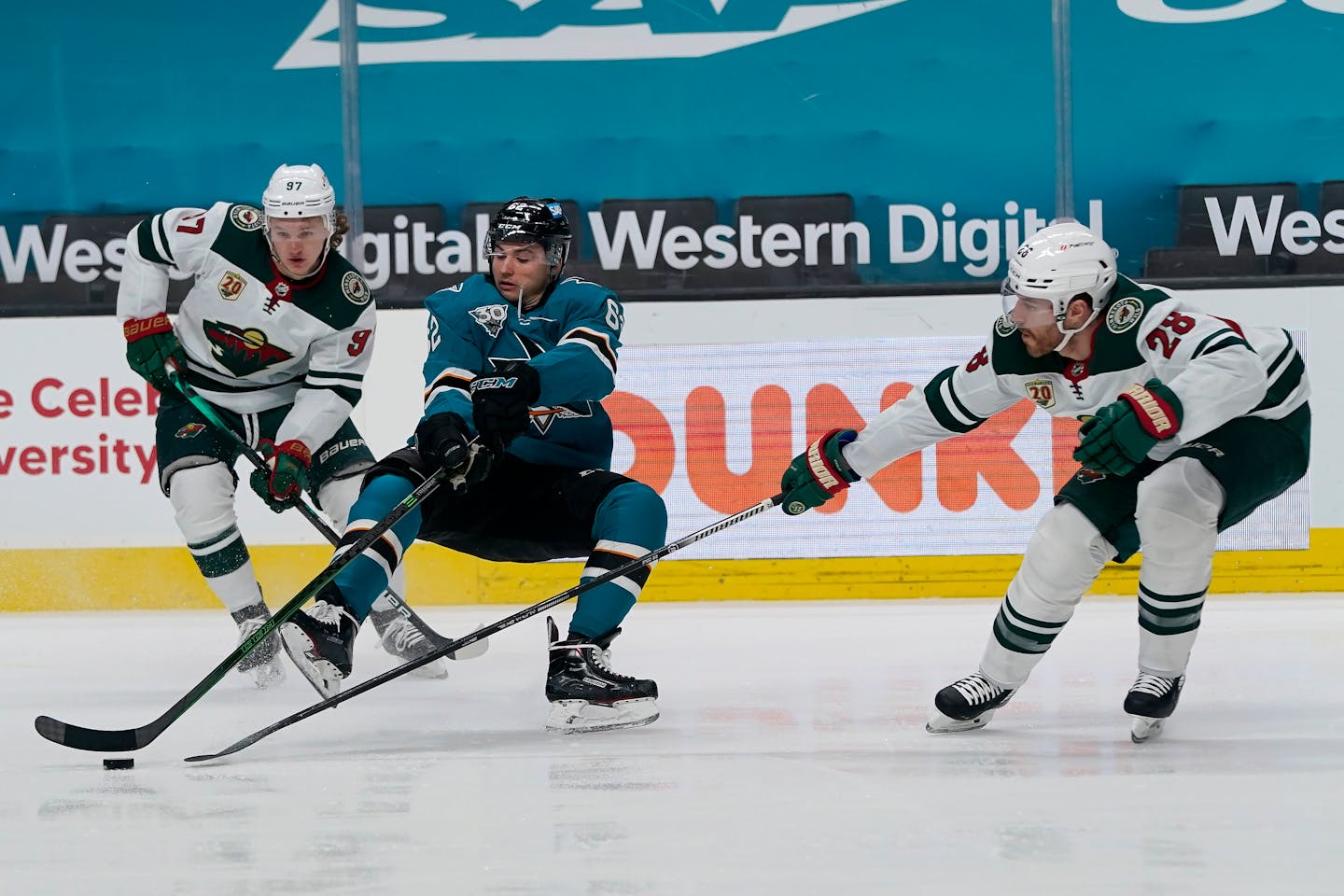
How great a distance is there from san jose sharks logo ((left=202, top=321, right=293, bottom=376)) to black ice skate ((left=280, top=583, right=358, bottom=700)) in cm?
96

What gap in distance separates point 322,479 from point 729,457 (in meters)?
1.51

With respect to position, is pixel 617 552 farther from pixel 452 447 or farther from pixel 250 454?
pixel 250 454

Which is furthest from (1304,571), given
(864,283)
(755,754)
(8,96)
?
(8,96)

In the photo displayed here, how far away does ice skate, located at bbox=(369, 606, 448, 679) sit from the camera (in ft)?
11.4

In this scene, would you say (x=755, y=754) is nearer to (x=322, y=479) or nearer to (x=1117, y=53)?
(x=322, y=479)

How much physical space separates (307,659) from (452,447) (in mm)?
441

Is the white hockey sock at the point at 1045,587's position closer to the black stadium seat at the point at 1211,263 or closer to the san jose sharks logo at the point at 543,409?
the san jose sharks logo at the point at 543,409

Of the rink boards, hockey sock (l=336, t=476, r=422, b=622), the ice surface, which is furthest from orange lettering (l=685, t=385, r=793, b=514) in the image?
hockey sock (l=336, t=476, r=422, b=622)

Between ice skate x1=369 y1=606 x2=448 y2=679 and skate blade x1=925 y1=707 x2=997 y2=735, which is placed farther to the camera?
ice skate x1=369 y1=606 x2=448 y2=679

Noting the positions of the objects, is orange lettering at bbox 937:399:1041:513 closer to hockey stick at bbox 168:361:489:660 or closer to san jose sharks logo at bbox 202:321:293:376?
hockey stick at bbox 168:361:489:660

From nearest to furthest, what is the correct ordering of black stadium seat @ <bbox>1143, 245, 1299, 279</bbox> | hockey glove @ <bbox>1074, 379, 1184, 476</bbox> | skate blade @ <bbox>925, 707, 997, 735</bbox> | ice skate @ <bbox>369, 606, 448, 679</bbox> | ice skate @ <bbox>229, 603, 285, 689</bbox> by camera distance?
hockey glove @ <bbox>1074, 379, 1184, 476</bbox> < skate blade @ <bbox>925, 707, 997, 735</bbox> < ice skate @ <bbox>229, 603, 285, 689</bbox> < ice skate @ <bbox>369, 606, 448, 679</bbox> < black stadium seat @ <bbox>1143, 245, 1299, 279</bbox>

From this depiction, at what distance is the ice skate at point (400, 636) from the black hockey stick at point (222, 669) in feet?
2.53

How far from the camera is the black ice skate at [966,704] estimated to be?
259 centimetres

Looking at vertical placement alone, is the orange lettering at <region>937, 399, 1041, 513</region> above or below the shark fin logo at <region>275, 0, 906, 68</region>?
below
